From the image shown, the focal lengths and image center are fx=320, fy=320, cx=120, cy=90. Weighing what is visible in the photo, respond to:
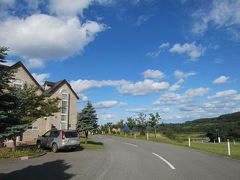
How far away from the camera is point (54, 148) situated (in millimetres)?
25250

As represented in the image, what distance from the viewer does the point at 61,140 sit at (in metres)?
24.9

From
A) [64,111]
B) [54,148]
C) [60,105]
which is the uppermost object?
[60,105]

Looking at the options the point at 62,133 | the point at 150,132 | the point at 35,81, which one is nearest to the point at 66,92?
the point at 35,81

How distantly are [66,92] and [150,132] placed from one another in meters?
20.9

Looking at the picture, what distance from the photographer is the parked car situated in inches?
981

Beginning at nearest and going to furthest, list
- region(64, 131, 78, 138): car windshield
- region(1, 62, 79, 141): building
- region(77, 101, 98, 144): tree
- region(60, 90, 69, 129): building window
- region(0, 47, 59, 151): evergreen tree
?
1. region(0, 47, 59, 151): evergreen tree
2. region(64, 131, 78, 138): car windshield
3. region(77, 101, 98, 144): tree
4. region(1, 62, 79, 141): building
5. region(60, 90, 69, 129): building window

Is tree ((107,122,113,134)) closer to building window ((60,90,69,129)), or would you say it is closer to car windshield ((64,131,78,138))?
building window ((60,90,69,129))

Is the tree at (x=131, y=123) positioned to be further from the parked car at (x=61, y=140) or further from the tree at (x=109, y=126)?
the parked car at (x=61, y=140)

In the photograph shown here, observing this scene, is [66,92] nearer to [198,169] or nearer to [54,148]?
[54,148]

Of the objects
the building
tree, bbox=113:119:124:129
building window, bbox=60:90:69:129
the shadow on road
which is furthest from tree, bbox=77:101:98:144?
tree, bbox=113:119:124:129

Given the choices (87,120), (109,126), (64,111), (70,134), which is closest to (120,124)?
(109,126)

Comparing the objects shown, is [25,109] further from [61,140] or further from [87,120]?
[87,120]

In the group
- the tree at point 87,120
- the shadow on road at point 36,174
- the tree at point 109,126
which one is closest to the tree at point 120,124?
the tree at point 109,126

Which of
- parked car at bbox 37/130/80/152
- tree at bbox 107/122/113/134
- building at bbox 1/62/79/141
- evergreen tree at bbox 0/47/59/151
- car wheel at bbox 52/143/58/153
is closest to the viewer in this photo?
evergreen tree at bbox 0/47/59/151
